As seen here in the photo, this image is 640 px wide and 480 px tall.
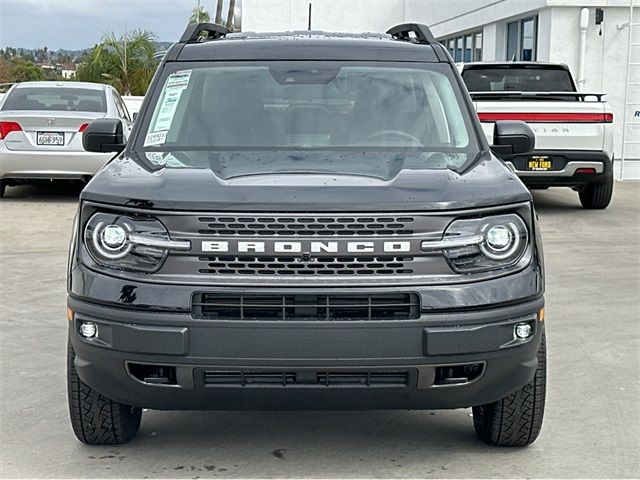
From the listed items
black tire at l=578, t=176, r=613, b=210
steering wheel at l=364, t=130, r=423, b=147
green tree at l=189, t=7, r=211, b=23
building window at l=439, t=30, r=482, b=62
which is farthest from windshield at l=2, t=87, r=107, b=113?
green tree at l=189, t=7, r=211, b=23

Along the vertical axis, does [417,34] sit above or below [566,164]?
above

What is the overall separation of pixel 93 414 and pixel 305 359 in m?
1.12

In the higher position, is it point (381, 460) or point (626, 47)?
point (626, 47)

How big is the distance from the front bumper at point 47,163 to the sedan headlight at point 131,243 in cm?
987

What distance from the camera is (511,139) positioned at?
580cm

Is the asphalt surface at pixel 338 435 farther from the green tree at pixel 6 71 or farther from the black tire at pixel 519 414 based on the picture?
the green tree at pixel 6 71

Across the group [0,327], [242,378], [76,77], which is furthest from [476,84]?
[76,77]

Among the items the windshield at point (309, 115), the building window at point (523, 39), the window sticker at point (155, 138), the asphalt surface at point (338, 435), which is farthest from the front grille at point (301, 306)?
the building window at point (523, 39)

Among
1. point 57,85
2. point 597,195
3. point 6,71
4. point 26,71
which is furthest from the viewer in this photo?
point 6,71

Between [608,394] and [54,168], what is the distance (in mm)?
9742

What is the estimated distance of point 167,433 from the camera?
4984 millimetres

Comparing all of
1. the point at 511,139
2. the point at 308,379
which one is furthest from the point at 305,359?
the point at 511,139

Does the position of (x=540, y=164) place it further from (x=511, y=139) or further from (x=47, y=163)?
(x=511, y=139)

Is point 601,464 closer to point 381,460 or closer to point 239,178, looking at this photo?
point 381,460
